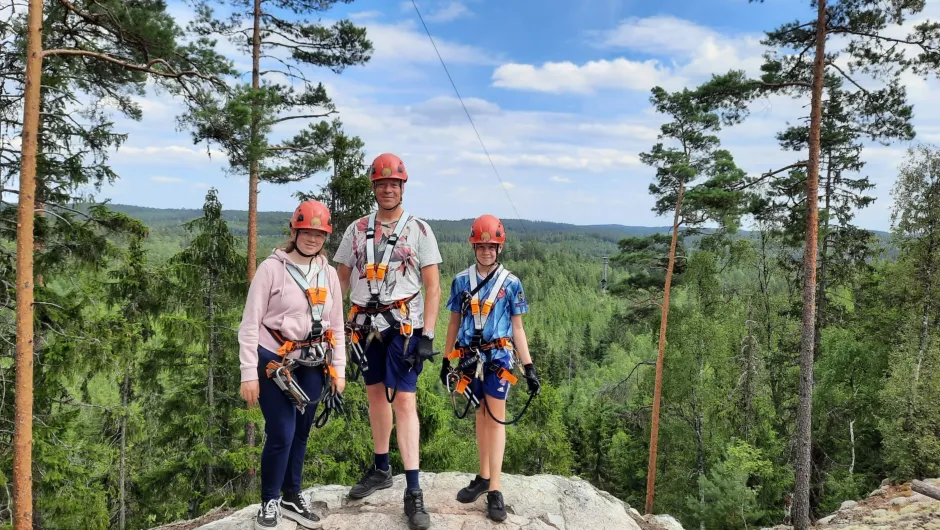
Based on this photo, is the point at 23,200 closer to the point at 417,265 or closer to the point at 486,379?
the point at 417,265

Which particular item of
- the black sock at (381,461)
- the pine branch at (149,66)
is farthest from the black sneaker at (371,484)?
the pine branch at (149,66)

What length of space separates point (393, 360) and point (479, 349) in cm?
72

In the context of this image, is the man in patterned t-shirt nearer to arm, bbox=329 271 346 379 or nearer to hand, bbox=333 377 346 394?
arm, bbox=329 271 346 379

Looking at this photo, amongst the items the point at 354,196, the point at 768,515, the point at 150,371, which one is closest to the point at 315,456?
the point at 150,371

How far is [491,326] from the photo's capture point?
13.9 feet

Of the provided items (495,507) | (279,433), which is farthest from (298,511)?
(495,507)

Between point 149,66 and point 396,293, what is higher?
point 149,66

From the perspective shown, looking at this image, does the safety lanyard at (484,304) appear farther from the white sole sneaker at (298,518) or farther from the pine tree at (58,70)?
the pine tree at (58,70)

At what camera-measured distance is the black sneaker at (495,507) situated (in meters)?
4.38

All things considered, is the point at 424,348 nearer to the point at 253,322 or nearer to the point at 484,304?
the point at 484,304

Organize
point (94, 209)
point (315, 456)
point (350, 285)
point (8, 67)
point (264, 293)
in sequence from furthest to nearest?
point (315, 456) → point (94, 209) → point (8, 67) → point (350, 285) → point (264, 293)

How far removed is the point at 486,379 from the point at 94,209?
8545 mm

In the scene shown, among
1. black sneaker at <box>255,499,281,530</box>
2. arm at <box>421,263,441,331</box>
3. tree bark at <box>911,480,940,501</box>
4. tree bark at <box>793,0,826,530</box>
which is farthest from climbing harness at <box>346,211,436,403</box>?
tree bark at <box>911,480,940,501</box>

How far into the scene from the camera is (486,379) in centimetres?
427
